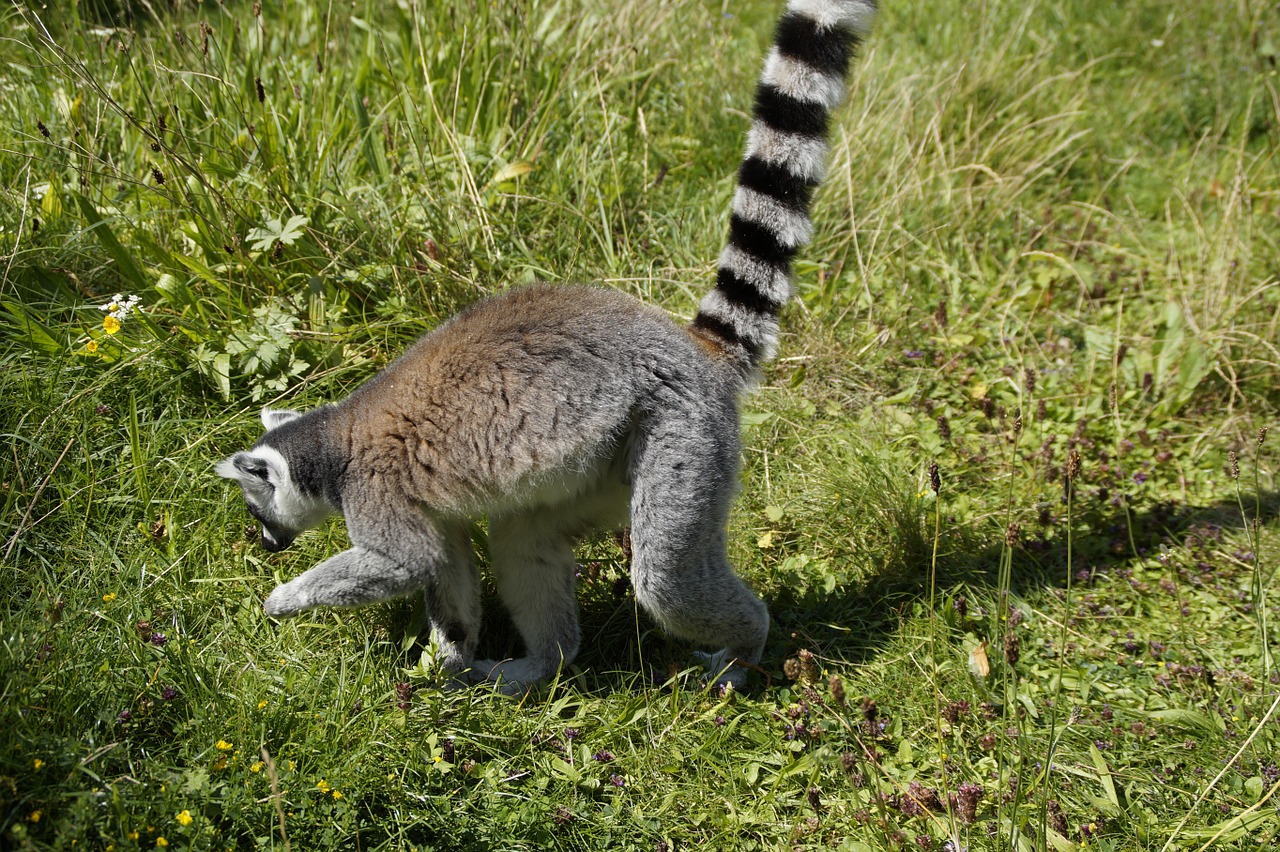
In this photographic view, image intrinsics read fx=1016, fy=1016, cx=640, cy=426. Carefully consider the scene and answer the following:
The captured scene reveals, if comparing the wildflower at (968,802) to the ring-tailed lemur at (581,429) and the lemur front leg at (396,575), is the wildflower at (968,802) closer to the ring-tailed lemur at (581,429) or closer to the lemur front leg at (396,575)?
the ring-tailed lemur at (581,429)

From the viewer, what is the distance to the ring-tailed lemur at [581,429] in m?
3.41

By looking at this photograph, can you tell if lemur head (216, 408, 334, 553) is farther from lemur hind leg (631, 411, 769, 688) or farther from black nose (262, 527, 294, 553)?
lemur hind leg (631, 411, 769, 688)

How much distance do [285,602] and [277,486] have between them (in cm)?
41

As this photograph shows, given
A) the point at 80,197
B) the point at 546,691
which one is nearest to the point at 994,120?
the point at 546,691

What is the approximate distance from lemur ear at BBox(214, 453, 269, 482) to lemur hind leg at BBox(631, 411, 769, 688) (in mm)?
1283

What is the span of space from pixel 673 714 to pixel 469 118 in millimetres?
3466

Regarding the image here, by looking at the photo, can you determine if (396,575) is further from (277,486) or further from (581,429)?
(581,429)

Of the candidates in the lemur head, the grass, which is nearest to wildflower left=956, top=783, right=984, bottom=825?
the grass

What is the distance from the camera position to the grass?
3045mm

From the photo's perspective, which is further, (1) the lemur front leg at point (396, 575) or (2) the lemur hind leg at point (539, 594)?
(2) the lemur hind leg at point (539, 594)

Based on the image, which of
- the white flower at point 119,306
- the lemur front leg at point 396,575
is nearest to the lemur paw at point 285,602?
the lemur front leg at point 396,575

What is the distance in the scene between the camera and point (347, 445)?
359cm

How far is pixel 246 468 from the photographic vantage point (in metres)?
3.51

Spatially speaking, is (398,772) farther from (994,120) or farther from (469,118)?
(994,120)
